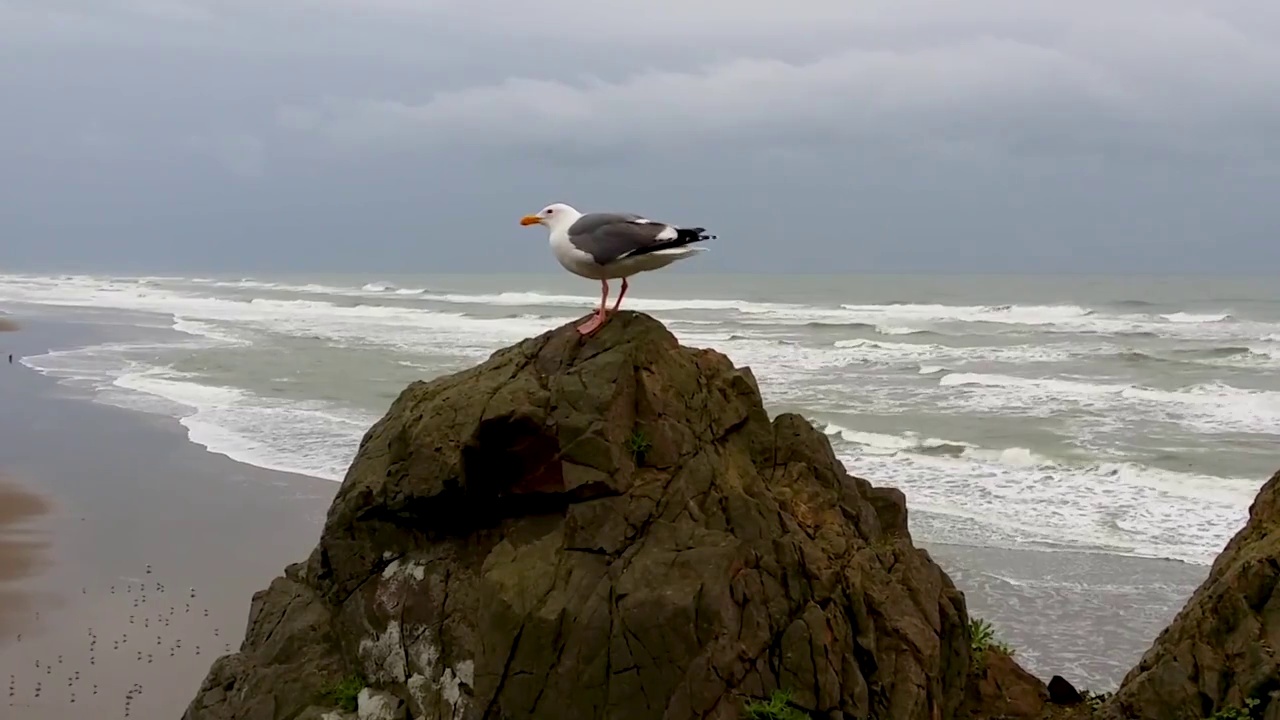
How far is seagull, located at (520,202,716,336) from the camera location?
670cm

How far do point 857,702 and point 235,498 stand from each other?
13133 mm

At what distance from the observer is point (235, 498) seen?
16594 millimetres

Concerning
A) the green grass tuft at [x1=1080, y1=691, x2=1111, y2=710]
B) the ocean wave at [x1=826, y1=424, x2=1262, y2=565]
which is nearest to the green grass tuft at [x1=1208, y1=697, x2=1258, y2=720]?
the green grass tuft at [x1=1080, y1=691, x2=1111, y2=710]

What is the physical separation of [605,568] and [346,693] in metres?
1.87

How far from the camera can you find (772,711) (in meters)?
5.43

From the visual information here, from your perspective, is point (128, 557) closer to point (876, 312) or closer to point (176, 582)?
point (176, 582)

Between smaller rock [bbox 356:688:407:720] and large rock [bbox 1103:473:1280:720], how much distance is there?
3.98 m

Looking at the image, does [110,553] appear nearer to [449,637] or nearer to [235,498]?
[235,498]

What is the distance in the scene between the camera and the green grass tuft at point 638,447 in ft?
20.6

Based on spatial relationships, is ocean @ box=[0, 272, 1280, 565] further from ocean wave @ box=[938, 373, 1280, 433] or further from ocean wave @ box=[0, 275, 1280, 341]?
ocean wave @ box=[0, 275, 1280, 341]

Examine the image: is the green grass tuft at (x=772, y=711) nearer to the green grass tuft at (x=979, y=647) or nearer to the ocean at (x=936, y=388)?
the green grass tuft at (x=979, y=647)

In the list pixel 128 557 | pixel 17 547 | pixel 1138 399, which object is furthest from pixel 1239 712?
pixel 1138 399

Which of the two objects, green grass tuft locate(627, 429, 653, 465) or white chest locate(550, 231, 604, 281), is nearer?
green grass tuft locate(627, 429, 653, 465)

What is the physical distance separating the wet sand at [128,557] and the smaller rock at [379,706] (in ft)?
12.8
